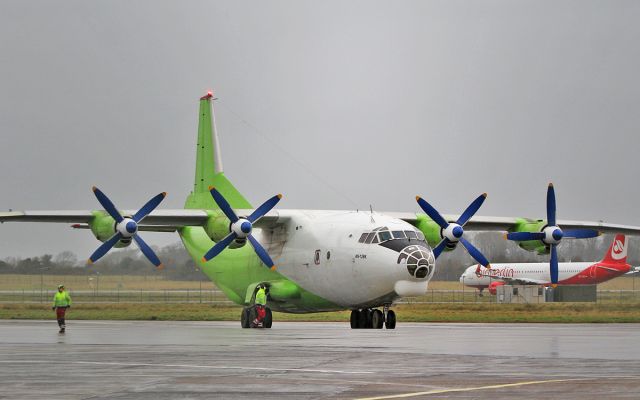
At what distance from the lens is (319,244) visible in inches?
1500

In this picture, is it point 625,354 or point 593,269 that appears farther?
point 593,269

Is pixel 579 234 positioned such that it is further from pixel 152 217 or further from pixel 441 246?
pixel 152 217

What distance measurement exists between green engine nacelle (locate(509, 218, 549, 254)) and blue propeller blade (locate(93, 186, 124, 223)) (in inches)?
681

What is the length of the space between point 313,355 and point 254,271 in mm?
21304

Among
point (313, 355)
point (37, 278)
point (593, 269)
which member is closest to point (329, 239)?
point (313, 355)

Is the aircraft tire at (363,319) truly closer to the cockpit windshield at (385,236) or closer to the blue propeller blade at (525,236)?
the cockpit windshield at (385,236)

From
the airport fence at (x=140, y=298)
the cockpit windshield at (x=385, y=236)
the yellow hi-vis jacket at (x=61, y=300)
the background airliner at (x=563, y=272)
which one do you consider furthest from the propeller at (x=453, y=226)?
the background airliner at (x=563, y=272)

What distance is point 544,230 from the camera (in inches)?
1634

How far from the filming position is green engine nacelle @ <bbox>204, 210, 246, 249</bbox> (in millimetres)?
38250

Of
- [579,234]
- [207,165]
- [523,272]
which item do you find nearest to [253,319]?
[207,165]

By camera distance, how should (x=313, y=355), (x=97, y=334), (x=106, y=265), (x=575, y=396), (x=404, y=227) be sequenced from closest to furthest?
1. (x=575, y=396)
2. (x=313, y=355)
3. (x=97, y=334)
4. (x=404, y=227)
5. (x=106, y=265)

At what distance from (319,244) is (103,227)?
8.28 meters

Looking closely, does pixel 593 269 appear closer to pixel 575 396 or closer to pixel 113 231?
pixel 113 231

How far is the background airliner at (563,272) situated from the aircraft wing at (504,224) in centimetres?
4270
